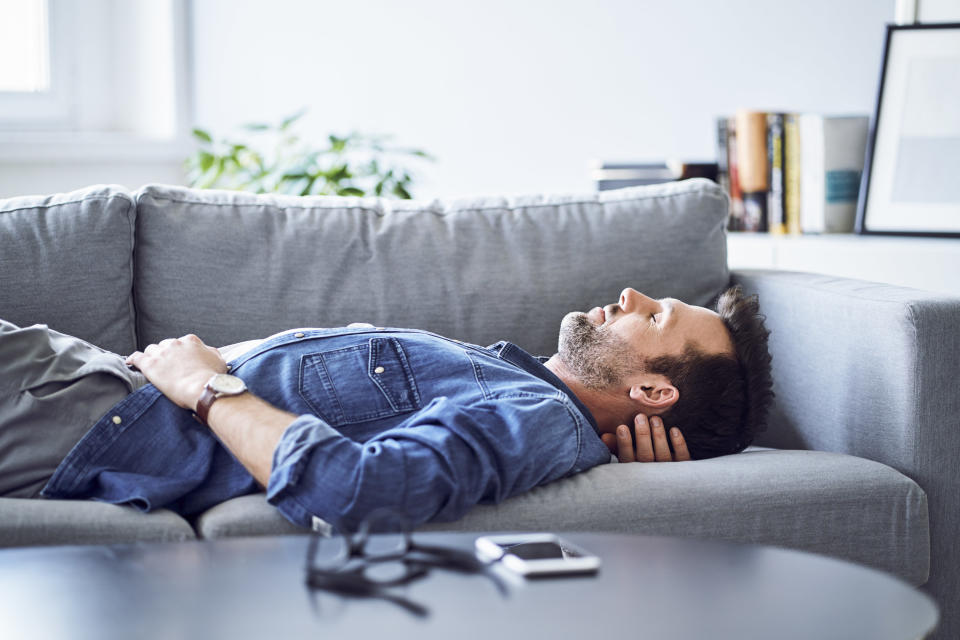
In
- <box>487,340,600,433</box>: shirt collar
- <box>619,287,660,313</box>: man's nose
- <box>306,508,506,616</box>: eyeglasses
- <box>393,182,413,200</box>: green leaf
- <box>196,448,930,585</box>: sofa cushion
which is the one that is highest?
<box>393,182,413,200</box>: green leaf

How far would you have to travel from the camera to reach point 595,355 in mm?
1569

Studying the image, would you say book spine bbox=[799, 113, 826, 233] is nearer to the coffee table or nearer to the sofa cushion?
the sofa cushion

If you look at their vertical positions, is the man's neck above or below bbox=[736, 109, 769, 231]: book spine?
below

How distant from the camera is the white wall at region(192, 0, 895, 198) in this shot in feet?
9.36

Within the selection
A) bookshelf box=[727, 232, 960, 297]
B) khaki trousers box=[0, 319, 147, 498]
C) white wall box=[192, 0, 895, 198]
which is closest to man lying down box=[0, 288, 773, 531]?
khaki trousers box=[0, 319, 147, 498]

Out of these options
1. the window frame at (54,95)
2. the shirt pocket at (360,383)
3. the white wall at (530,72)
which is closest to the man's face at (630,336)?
the shirt pocket at (360,383)

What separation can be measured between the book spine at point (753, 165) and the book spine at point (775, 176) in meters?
0.01

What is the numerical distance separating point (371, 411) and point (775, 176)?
1.70m

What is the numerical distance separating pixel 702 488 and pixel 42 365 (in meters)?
0.96

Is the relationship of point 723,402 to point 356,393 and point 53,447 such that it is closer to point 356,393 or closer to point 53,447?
point 356,393

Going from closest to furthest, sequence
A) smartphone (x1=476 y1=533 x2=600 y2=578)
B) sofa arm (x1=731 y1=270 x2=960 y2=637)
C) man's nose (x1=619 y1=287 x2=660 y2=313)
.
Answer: smartphone (x1=476 y1=533 x2=600 y2=578) < sofa arm (x1=731 y1=270 x2=960 y2=637) < man's nose (x1=619 y1=287 x2=660 y2=313)

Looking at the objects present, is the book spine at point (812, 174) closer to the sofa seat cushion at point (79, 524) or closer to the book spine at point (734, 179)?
the book spine at point (734, 179)

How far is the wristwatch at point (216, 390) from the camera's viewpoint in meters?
1.30

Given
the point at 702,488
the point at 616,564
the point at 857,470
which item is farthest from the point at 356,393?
the point at 857,470
